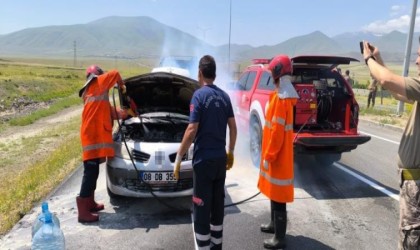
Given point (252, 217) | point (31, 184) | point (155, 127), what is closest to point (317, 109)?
point (252, 217)

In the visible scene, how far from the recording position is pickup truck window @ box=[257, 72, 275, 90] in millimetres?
7732

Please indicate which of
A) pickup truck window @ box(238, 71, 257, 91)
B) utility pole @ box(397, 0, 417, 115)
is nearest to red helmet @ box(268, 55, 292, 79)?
pickup truck window @ box(238, 71, 257, 91)

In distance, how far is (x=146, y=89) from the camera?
709 centimetres

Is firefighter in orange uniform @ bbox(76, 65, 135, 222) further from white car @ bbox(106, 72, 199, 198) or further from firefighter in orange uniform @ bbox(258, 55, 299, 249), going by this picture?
firefighter in orange uniform @ bbox(258, 55, 299, 249)

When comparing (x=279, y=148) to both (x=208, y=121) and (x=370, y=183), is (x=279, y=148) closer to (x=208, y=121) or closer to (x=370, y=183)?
(x=208, y=121)

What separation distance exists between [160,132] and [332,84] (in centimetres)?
356

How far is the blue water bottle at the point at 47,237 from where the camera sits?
3.69 m

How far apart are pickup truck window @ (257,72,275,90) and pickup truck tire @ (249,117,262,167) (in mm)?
695

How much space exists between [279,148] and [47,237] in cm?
253

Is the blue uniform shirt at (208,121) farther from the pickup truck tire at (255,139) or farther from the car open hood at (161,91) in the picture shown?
the pickup truck tire at (255,139)

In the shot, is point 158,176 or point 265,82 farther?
point 265,82

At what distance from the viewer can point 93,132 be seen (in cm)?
544

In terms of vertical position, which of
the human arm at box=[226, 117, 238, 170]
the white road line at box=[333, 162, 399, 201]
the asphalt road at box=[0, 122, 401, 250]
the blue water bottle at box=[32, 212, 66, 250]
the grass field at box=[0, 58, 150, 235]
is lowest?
the grass field at box=[0, 58, 150, 235]

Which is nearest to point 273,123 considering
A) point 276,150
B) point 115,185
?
point 276,150
